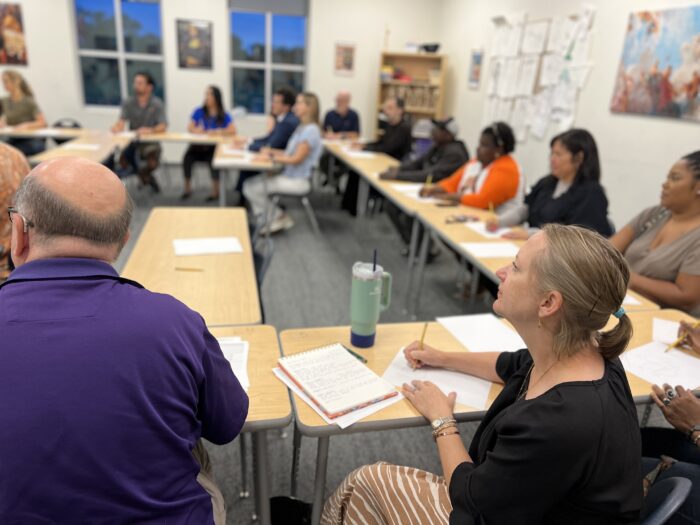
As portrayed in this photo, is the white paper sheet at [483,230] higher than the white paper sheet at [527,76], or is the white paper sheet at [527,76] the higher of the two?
the white paper sheet at [527,76]

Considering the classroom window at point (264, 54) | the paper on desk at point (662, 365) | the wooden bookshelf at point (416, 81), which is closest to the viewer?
the paper on desk at point (662, 365)

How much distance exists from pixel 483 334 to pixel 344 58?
281 inches

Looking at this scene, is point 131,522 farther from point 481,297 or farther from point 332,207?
point 332,207

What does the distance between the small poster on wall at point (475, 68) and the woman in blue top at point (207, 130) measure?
10.6 feet

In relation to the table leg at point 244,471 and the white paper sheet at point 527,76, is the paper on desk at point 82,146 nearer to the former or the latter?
the table leg at point 244,471

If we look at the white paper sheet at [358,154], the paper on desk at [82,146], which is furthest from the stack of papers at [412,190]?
the paper on desk at [82,146]

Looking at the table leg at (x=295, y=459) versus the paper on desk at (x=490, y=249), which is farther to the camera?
the paper on desk at (x=490, y=249)

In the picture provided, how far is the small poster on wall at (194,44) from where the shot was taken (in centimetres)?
741

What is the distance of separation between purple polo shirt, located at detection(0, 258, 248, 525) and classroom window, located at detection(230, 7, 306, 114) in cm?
773

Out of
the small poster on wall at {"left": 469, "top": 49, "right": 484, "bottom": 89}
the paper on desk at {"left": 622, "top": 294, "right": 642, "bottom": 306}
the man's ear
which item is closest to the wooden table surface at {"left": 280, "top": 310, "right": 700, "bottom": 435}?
the paper on desk at {"left": 622, "top": 294, "right": 642, "bottom": 306}

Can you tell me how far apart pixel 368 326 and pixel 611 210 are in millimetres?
3683

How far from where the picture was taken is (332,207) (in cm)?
621

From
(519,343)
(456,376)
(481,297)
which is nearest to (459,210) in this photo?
(481,297)

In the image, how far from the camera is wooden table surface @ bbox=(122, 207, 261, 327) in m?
1.80
